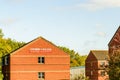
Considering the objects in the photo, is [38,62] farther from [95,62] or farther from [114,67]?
[95,62]

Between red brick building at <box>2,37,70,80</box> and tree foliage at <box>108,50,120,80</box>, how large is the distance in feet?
84.4

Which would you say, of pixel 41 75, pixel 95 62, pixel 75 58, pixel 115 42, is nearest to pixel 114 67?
pixel 41 75

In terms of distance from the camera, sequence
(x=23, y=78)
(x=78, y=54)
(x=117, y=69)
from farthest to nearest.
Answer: (x=78, y=54)
(x=23, y=78)
(x=117, y=69)

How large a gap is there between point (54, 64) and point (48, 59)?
4.71 feet

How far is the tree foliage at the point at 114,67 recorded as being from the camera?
43000 millimetres

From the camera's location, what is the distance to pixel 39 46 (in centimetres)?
6906

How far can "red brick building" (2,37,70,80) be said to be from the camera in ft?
223

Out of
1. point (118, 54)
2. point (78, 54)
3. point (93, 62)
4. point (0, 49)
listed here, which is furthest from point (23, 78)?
point (78, 54)

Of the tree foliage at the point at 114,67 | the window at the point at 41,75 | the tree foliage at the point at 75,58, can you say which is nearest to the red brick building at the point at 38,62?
the window at the point at 41,75

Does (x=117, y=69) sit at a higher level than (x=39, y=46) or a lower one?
lower

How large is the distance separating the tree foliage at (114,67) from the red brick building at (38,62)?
25.7 meters

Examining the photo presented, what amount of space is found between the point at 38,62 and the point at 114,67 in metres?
27.1

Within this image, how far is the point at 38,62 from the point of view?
226 feet

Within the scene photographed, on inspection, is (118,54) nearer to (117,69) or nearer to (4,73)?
(117,69)
